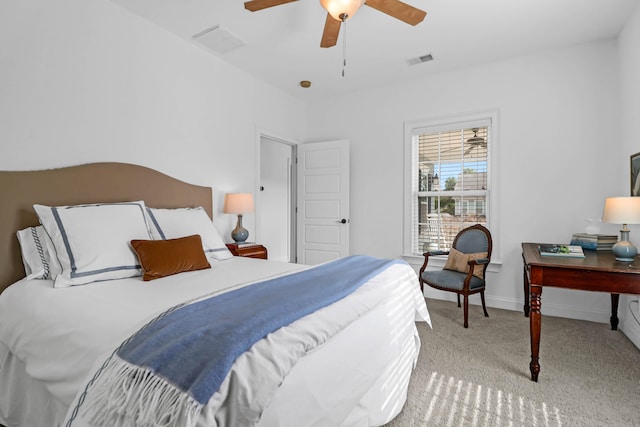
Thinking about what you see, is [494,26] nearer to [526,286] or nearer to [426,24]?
[426,24]

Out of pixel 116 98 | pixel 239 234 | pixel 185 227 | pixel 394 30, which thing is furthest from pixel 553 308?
pixel 116 98

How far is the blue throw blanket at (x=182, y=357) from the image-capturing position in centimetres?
86

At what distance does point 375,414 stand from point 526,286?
8.54ft

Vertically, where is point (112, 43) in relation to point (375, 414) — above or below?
above

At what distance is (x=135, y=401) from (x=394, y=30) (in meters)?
3.32

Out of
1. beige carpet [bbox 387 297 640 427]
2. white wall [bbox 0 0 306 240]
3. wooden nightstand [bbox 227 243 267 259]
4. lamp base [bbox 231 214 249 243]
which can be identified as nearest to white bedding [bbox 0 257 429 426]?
beige carpet [bbox 387 297 640 427]

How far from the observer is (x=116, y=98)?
2.77 metres

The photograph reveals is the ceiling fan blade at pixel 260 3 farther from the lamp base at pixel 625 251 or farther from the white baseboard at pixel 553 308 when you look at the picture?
the white baseboard at pixel 553 308

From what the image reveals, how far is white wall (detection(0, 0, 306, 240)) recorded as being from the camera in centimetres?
226

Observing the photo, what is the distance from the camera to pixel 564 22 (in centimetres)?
298

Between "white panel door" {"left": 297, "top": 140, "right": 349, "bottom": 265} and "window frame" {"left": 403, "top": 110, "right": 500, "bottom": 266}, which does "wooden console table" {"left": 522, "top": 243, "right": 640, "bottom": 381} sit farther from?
"white panel door" {"left": 297, "top": 140, "right": 349, "bottom": 265}

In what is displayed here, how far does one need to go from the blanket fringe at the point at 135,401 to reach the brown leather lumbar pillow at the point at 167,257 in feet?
3.65

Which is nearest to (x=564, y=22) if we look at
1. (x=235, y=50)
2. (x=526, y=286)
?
(x=526, y=286)

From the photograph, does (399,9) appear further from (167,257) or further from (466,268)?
(466,268)
